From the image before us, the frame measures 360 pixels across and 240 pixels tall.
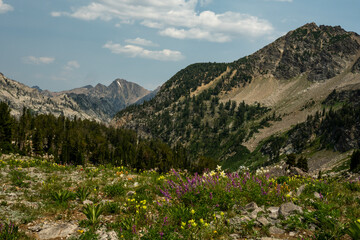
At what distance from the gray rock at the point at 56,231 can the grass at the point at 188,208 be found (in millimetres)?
347

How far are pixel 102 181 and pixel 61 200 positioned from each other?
4479 millimetres

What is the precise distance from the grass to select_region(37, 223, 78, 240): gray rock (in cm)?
35

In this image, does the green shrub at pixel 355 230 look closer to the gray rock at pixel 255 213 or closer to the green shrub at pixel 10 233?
the gray rock at pixel 255 213

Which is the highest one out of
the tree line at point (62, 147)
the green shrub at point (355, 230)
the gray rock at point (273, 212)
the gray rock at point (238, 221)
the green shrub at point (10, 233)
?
the green shrub at point (355, 230)

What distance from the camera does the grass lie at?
676 cm

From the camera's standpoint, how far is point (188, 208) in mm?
8125

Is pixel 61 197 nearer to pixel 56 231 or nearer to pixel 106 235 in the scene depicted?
pixel 56 231

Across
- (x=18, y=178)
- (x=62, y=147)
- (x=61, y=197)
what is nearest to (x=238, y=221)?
(x=61, y=197)

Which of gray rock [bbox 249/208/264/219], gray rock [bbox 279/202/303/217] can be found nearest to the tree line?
gray rock [bbox 249/208/264/219]

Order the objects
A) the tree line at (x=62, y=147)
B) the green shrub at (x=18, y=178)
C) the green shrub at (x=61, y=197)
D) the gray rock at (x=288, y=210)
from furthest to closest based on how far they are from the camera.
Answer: the tree line at (x=62, y=147)
the green shrub at (x=18, y=178)
the green shrub at (x=61, y=197)
the gray rock at (x=288, y=210)

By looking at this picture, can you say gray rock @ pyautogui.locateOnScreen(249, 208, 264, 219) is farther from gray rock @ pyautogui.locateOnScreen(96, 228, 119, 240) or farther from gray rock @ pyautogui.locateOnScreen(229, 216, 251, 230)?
gray rock @ pyautogui.locateOnScreen(96, 228, 119, 240)

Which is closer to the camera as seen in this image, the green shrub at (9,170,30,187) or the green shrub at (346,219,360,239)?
the green shrub at (346,219,360,239)

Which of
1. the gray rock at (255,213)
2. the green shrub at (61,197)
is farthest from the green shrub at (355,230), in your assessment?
the green shrub at (61,197)

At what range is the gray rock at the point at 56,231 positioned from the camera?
7117mm
